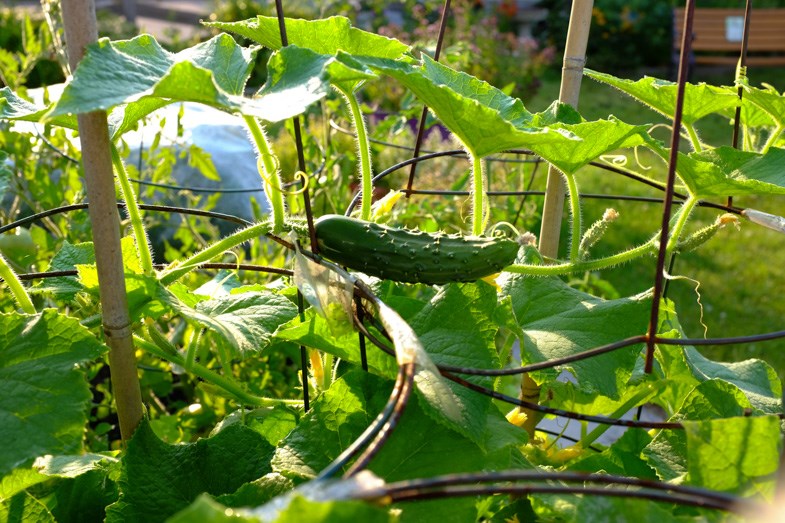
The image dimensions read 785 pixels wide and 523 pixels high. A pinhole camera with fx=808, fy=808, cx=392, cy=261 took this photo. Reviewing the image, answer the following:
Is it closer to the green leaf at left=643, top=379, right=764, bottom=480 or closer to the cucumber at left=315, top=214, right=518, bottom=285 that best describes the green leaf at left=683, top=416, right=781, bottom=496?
the green leaf at left=643, top=379, right=764, bottom=480

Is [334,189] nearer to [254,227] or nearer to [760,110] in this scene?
[760,110]

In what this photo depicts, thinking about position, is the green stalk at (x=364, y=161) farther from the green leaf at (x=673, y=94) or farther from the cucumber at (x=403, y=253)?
the green leaf at (x=673, y=94)

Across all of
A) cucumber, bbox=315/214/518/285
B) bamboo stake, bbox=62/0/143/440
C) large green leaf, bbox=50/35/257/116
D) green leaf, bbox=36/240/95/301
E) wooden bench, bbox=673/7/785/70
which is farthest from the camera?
wooden bench, bbox=673/7/785/70

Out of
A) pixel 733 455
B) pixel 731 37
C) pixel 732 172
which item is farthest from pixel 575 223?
pixel 731 37

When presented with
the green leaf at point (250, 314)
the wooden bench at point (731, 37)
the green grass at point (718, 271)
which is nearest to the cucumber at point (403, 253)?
the green leaf at point (250, 314)

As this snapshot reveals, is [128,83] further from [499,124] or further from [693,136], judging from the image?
[693,136]

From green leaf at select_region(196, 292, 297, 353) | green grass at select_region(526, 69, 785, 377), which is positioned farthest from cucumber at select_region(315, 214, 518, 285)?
green grass at select_region(526, 69, 785, 377)

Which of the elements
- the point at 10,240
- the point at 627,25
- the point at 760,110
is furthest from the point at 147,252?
the point at 627,25

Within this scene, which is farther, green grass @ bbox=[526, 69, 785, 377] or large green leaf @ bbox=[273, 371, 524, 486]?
green grass @ bbox=[526, 69, 785, 377]
